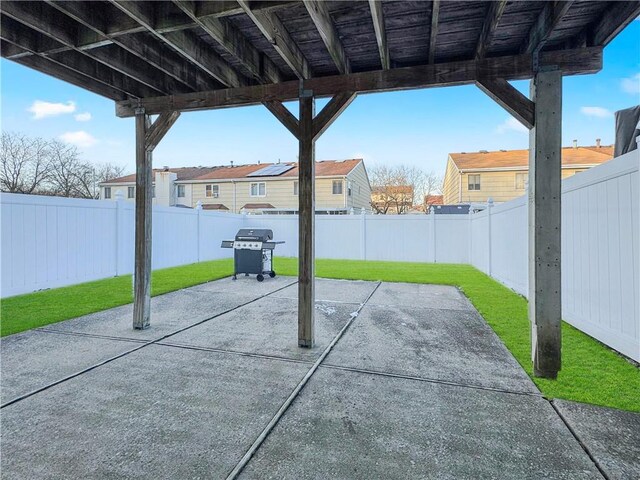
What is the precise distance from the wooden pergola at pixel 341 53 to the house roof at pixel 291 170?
14.5 metres

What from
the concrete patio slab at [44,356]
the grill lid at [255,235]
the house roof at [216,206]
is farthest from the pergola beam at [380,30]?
the house roof at [216,206]

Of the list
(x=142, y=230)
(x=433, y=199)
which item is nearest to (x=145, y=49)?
(x=142, y=230)

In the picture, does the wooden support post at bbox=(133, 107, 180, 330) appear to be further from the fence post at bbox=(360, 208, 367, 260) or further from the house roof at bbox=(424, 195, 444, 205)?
the house roof at bbox=(424, 195, 444, 205)

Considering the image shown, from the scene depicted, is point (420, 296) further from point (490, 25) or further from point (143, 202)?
point (143, 202)

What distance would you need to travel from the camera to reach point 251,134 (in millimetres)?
19781

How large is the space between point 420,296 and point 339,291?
157 centimetres

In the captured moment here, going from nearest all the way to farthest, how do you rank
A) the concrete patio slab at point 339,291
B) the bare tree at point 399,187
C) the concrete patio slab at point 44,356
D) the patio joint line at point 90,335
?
1. the concrete patio slab at point 44,356
2. the patio joint line at point 90,335
3. the concrete patio slab at point 339,291
4. the bare tree at point 399,187

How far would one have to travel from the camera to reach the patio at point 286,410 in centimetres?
182

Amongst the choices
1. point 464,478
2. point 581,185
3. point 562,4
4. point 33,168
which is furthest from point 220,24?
point 33,168

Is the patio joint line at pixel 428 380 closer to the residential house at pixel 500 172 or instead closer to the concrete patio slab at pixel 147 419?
the concrete patio slab at pixel 147 419

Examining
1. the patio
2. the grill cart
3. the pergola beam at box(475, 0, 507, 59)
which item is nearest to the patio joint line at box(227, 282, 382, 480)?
the patio

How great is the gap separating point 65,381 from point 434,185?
86.2 ft

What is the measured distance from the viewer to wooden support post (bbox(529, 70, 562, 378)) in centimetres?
281

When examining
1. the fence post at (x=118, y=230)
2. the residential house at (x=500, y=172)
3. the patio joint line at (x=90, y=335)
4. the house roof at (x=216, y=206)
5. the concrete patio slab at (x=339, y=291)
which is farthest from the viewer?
the house roof at (x=216, y=206)
